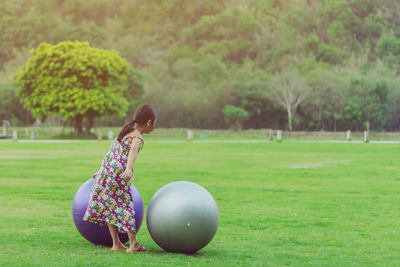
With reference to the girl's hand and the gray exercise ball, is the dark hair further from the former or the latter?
the gray exercise ball

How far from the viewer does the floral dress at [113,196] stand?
780 centimetres

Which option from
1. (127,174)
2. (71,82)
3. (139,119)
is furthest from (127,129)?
(71,82)

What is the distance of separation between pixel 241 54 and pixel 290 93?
57363mm

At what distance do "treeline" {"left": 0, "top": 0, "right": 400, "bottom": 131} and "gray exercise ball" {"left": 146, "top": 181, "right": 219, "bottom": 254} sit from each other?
223 ft

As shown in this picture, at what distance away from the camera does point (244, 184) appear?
1762 centimetres

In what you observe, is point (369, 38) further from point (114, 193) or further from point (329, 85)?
point (114, 193)

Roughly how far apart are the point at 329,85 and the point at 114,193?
73892 millimetres

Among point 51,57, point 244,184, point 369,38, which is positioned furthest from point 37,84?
point 369,38

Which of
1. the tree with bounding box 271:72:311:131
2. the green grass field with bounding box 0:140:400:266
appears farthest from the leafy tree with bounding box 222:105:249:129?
the green grass field with bounding box 0:140:400:266

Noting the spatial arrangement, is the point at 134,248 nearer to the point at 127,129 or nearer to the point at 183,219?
the point at 183,219

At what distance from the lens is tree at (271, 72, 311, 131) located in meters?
77.4

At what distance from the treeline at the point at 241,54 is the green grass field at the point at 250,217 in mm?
55189

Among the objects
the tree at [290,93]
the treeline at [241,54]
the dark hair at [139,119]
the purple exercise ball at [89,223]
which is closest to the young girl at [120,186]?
the dark hair at [139,119]

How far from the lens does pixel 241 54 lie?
133 meters
